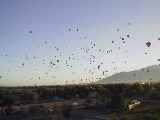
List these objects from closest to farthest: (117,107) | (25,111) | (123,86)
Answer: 1. (117,107)
2. (25,111)
3. (123,86)

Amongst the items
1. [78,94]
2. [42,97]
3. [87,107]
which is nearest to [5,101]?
[87,107]

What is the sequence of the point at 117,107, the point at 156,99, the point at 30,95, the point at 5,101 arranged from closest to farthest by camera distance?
1. the point at 117,107
2. the point at 5,101
3. the point at 156,99
4. the point at 30,95

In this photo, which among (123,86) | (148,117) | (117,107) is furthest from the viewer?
(123,86)

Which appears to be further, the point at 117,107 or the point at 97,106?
the point at 97,106

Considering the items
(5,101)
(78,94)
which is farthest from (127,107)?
(78,94)

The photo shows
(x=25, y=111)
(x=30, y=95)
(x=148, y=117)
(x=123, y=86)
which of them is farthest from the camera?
(x=123, y=86)

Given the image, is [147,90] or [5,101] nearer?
[5,101]

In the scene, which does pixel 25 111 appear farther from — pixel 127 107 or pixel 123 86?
pixel 123 86

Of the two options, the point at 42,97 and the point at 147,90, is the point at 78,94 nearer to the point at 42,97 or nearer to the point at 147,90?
the point at 42,97

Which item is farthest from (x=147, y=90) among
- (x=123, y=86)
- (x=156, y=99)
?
(x=156, y=99)
